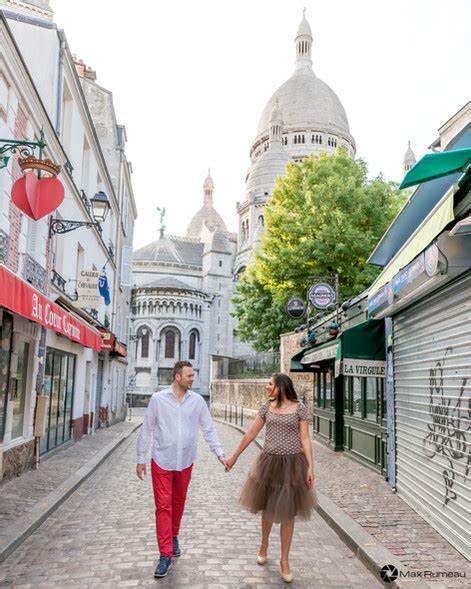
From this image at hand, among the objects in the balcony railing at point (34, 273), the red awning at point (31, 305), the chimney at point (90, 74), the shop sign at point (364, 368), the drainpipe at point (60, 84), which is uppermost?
the chimney at point (90, 74)

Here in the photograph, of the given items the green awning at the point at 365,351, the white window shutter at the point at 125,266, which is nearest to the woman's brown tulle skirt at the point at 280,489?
the green awning at the point at 365,351

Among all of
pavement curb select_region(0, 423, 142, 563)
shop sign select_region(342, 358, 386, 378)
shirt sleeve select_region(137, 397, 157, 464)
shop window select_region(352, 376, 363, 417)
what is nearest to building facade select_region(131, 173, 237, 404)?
shop window select_region(352, 376, 363, 417)

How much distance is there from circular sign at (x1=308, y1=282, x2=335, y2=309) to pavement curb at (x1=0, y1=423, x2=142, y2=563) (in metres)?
7.39

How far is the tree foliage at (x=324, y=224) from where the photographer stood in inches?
960

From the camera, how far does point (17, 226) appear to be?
1007 centimetres

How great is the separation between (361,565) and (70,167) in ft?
38.2

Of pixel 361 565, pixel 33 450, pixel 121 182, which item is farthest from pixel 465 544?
pixel 121 182

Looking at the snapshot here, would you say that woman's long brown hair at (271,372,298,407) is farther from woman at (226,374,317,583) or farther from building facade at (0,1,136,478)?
building facade at (0,1,136,478)

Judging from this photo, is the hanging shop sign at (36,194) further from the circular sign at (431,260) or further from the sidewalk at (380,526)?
the sidewalk at (380,526)

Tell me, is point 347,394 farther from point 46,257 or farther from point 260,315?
point 260,315

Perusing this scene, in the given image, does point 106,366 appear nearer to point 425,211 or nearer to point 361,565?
point 425,211

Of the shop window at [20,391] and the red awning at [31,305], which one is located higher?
the red awning at [31,305]

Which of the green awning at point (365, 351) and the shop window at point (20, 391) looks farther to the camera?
the shop window at point (20, 391)

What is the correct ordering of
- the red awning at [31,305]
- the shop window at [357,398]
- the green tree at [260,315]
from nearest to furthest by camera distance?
the red awning at [31,305]
the shop window at [357,398]
the green tree at [260,315]
